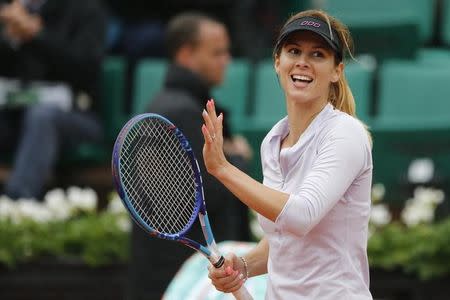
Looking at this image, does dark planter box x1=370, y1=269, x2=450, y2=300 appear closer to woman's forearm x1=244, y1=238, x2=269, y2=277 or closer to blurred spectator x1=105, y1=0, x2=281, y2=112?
blurred spectator x1=105, y1=0, x2=281, y2=112

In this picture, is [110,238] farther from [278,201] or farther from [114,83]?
[278,201]

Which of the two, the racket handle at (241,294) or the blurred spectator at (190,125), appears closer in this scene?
the racket handle at (241,294)

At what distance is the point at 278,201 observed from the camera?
10.7 ft

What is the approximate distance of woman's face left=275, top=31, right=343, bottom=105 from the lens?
342 cm

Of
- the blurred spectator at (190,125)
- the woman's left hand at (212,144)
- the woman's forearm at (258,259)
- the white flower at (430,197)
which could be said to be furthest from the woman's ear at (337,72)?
the white flower at (430,197)

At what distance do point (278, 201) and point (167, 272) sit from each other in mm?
2346

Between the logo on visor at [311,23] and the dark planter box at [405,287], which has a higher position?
the logo on visor at [311,23]

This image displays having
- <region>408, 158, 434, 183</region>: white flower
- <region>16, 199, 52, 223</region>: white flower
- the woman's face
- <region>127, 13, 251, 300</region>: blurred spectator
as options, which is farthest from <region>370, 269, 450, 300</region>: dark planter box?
the woman's face

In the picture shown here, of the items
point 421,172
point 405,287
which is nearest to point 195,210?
point 405,287

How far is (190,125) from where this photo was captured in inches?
213

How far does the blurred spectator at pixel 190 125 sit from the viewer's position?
5.44 m

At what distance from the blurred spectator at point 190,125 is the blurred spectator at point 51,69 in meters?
1.83

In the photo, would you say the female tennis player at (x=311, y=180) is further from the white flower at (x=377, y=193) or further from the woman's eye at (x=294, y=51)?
the white flower at (x=377, y=193)

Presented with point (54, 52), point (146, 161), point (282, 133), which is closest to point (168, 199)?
point (146, 161)
